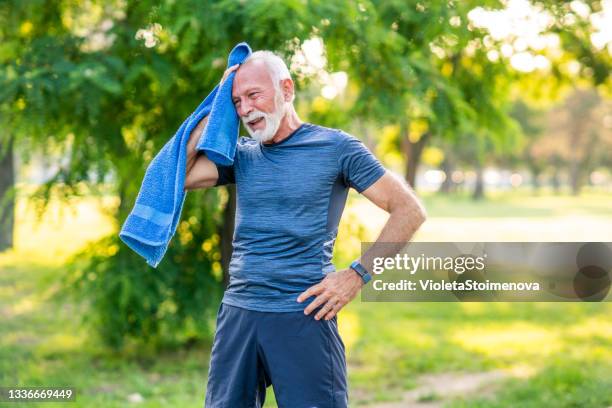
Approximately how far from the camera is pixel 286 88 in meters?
A: 3.13

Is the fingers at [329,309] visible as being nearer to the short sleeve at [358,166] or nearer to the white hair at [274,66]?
the short sleeve at [358,166]

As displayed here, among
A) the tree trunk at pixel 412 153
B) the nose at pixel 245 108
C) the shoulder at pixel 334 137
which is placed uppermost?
the tree trunk at pixel 412 153

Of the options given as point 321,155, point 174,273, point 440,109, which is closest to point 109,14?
point 174,273

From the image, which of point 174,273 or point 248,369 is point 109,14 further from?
point 248,369

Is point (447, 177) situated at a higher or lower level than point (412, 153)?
higher

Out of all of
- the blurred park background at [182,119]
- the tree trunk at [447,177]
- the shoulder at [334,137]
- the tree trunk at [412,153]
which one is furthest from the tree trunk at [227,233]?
the tree trunk at [447,177]

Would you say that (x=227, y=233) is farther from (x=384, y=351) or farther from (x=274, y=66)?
(x=274, y=66)

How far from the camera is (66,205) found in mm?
7434

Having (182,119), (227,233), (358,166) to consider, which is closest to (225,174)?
(358,166)

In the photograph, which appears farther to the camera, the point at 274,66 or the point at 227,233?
the point at 227,233

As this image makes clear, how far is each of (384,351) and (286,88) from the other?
20.2 feet

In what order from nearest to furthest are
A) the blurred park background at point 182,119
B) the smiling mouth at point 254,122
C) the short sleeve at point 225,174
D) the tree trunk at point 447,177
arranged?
1. the smiling mouth at point 254,122
2. the short sleeve at point 225,174
3. the blurred park background at point 182,119
4. the tree trunk at point 447,177

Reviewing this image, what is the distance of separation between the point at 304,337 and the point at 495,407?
3668 mm

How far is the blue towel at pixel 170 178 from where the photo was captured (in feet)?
10.0
